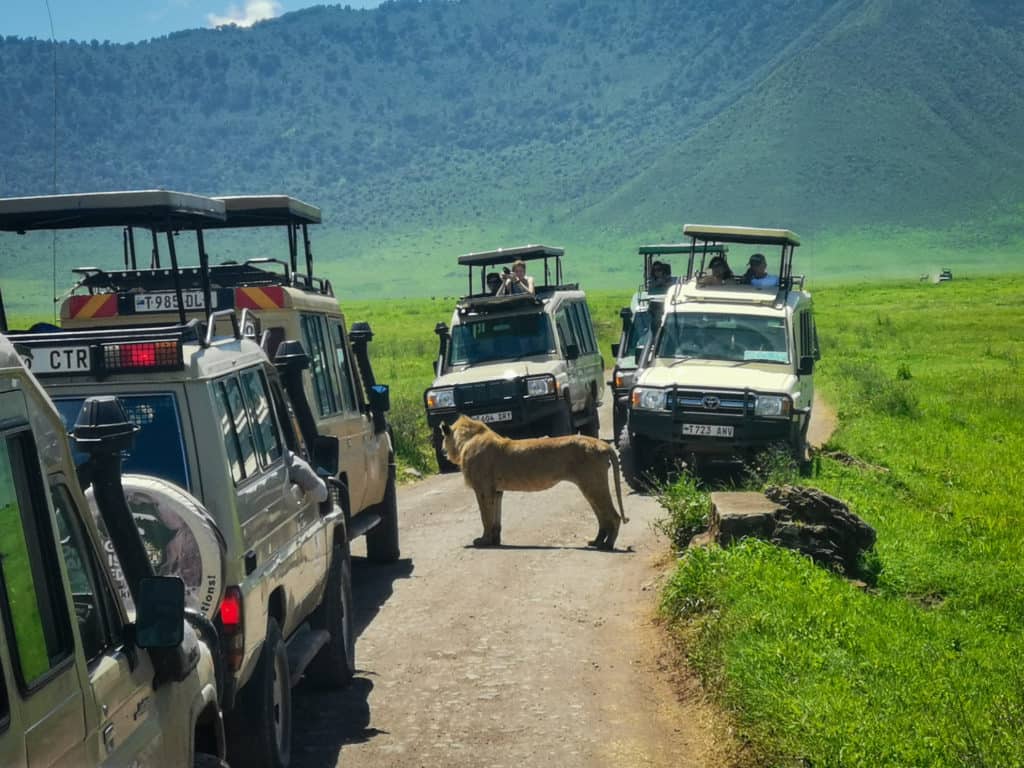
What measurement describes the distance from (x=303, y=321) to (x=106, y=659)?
616 centimetres

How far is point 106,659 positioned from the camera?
3.65 meters

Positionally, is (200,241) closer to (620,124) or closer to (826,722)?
(826,722)

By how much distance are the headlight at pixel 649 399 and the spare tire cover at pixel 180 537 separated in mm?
9197

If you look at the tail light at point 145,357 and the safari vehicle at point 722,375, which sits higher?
the tail light at point 145,357

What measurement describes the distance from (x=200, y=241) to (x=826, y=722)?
366cm

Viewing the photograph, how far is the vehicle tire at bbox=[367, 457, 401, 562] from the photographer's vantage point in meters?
11.0

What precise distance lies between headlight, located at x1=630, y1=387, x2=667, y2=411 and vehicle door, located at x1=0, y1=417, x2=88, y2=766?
35.8 ft

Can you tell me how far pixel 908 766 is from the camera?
220 inches

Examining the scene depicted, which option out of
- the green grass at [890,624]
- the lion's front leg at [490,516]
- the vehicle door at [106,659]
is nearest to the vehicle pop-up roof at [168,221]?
the lion's front leg at [490,516]

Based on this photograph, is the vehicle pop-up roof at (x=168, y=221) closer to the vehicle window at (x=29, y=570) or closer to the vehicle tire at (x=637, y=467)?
the vehicle window at (x=29, y=570)

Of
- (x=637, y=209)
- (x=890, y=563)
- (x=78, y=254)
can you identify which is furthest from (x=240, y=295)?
(x=637, y=209)

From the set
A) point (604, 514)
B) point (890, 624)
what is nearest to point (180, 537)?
point (890, 624)

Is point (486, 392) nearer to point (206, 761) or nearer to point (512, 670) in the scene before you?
point (512, 670)

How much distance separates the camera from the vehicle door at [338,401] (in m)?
9.77
